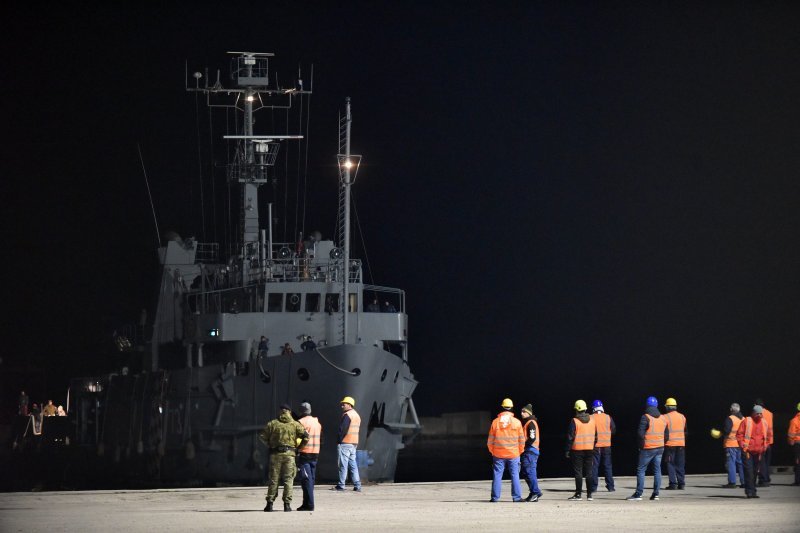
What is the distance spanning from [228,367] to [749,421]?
17.2 metres

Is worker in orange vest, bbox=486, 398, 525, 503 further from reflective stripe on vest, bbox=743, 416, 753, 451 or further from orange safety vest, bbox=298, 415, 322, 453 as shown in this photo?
reflective stripe on vest, bbox=743, 416, 753, 451

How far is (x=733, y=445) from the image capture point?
23781 mm

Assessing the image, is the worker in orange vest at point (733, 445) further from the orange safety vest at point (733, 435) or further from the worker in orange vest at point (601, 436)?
the worker in orange vest at point (601, 436)

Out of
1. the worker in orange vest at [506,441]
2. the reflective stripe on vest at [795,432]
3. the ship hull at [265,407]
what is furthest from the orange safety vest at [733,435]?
the ship hull at [265,407]

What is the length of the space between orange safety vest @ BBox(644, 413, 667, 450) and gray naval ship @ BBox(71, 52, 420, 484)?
12.4 metres

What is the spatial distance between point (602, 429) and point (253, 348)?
53.8 feet

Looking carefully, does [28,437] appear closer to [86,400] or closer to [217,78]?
[86,400]

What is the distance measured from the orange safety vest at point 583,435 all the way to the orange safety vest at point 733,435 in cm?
352

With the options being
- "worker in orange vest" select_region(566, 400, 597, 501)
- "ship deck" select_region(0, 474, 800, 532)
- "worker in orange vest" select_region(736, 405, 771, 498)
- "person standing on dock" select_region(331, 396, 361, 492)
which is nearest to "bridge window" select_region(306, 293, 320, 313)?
"ship deck" select_region(0, 474, 800, 532)

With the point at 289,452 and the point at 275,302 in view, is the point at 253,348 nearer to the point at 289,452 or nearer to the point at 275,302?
the point at 275,302

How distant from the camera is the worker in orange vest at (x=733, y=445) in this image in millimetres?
23391

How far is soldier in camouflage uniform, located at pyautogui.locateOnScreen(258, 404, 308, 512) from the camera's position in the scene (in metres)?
18.7

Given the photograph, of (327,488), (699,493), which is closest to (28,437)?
(327,488)

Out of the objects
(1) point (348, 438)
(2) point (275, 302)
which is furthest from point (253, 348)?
(1) point (348, 438)
